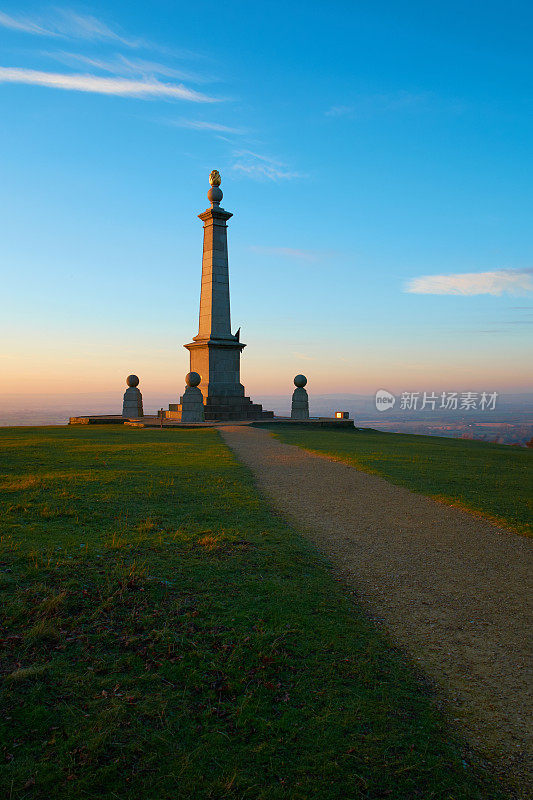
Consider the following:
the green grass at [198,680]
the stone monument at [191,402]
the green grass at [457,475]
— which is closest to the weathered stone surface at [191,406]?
the stone monument at [191,402]

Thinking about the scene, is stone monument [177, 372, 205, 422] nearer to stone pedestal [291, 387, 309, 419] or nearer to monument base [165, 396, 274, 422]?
monument base [165, 396, 274, 422]

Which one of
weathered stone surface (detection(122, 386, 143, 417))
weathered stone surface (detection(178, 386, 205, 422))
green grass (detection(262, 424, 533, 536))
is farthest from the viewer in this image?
weathered stone surface (detection(122, 386, 143, 417))

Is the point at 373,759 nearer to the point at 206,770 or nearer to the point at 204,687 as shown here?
the point at 206,770

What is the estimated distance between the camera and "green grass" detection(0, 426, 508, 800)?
117 inches

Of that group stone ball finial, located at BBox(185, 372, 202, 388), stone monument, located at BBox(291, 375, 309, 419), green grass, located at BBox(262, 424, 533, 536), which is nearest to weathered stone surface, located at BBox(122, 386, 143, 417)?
stone ball finial, located at BBox(185, 372, 202, 388)

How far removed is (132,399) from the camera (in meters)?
33.2

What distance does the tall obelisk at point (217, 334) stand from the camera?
101 feet

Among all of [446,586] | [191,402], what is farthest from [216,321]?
[446,586]

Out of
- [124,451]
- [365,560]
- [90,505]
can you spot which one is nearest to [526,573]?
[365,560]

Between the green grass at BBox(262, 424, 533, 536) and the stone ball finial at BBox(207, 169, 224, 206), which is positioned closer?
the green grass at BBox(262, 424, 533, 536)

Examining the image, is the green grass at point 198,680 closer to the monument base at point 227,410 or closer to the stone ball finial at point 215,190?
the monument base at point 227,410

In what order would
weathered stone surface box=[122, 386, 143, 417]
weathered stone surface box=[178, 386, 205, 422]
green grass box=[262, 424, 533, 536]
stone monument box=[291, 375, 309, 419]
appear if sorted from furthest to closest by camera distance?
weathered stone surface box=[122, 386, 143, 417]
stone monument box=[291, 375, 309, 419]
weathered stone surface box=[178, 386, 205, 422]
green grass box=[262, 424, 533, 536]

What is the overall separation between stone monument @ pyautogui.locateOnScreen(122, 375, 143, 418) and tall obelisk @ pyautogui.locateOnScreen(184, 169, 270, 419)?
4.60 meters

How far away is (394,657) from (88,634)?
2638 mm
